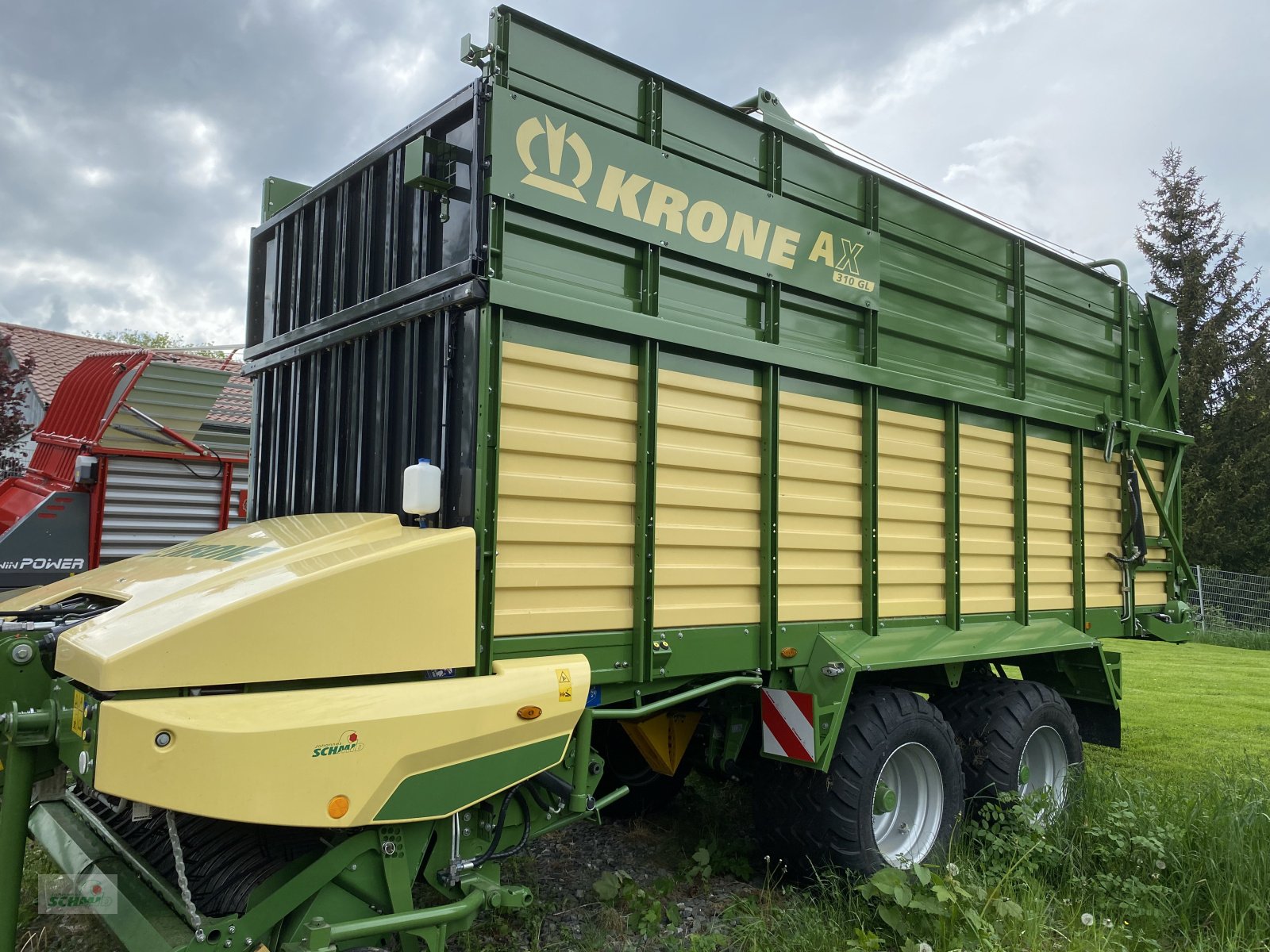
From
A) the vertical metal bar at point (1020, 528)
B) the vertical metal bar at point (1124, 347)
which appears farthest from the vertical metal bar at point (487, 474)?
the vertical metal bar at point (1124, 347)

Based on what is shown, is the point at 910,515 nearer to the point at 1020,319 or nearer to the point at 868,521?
the point at 868,521

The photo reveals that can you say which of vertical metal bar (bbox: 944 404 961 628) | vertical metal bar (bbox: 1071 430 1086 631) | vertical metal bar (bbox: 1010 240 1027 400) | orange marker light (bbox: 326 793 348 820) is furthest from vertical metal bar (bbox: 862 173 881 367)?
orange marker light (bbox: 326 793 348 820)

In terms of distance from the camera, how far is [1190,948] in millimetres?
3492

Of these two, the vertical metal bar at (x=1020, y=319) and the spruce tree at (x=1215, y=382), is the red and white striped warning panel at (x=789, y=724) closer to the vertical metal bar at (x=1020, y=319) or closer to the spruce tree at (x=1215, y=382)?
the vertical metal bar at (x=1020, y=319)

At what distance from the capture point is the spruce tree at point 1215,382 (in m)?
22.1

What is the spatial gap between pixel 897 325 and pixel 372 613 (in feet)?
10.1

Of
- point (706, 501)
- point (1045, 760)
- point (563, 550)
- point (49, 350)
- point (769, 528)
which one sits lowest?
point (1045, 760)

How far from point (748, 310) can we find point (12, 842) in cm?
316

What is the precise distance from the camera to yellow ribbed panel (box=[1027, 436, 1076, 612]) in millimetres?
5344

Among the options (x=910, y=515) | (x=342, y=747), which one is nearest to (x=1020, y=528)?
(x=910, y=515)

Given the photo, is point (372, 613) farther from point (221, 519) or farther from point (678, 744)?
point (221, 519)

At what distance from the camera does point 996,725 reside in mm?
4797

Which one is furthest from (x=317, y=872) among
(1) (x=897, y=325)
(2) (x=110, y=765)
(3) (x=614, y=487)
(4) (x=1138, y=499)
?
(4) (x=1138, y=499)

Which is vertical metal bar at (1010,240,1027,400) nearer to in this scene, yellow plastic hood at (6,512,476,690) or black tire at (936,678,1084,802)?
black tire at (936,678,1084,802)
